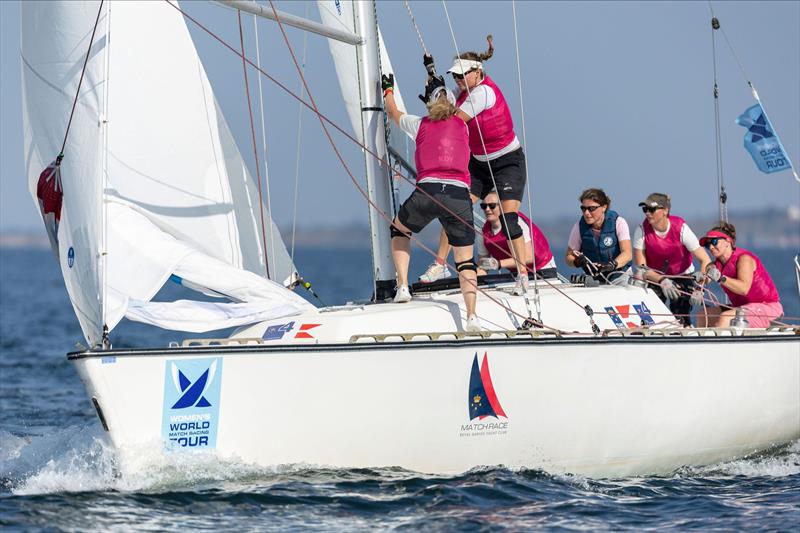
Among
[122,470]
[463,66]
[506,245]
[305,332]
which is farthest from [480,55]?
[122,470]

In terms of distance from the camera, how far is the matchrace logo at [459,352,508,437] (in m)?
6.63

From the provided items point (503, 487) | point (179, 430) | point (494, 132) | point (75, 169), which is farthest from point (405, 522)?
point (494, 132)

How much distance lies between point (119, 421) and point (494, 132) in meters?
3.33

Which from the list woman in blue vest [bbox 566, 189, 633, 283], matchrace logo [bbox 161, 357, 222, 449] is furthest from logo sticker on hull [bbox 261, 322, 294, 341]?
woman in blue vest [bbox 566, 189, 633, 283]

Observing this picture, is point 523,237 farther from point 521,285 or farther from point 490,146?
point 490,146

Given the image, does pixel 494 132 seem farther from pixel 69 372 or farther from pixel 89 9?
pixel 69 372

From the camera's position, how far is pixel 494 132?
8.09m

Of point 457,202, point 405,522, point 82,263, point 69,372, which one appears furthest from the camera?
point 69,372

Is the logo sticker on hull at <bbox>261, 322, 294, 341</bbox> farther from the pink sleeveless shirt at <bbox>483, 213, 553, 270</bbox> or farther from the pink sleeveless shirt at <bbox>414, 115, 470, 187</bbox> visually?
the pink sleeveless shirt at <bbox>483, 213, 553, 270</bbox>

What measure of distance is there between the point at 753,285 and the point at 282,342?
144 inches

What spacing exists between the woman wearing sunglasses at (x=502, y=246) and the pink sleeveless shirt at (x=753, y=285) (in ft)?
3.89

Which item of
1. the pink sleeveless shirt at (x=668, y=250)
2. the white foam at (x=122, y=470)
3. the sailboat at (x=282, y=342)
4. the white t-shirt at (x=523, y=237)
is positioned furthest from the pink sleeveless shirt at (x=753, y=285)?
the white foam at (x=122, y=470)

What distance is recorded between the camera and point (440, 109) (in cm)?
738

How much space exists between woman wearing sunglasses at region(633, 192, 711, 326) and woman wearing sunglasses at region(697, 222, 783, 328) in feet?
0.44
